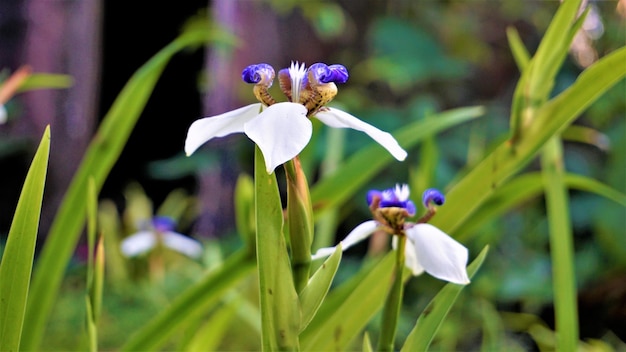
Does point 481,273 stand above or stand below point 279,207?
above

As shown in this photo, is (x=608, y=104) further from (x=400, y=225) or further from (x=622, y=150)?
(x=400, y=225)

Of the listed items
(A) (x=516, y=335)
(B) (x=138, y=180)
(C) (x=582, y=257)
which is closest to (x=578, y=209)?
(C) (x=582, y=257)

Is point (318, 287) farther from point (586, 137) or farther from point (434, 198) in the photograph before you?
point (586, 137)

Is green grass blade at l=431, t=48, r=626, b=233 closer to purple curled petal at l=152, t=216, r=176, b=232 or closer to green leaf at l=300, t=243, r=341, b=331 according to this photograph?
green leaf at l=300, t=243, r=341, b=331

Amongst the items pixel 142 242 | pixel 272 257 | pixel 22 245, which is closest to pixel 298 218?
pixel 272 257

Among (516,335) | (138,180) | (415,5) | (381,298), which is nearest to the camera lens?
(381,298)

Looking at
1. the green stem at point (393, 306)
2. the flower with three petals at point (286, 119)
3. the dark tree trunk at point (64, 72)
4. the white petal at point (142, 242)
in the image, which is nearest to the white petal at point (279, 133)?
the flower with three petals at point (286, 119)
